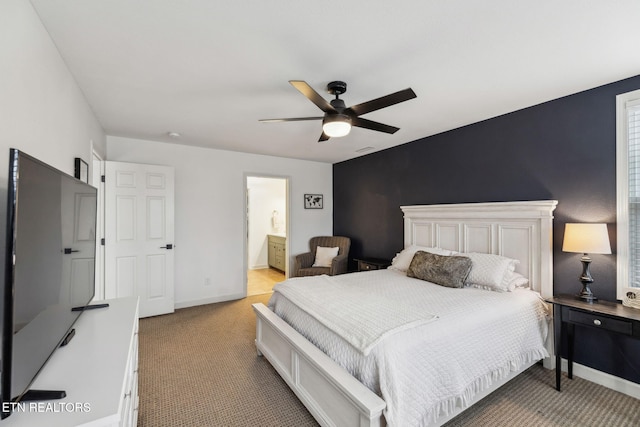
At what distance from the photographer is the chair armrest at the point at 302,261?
504 centimetres

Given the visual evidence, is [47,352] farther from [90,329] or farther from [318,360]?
[318,360]

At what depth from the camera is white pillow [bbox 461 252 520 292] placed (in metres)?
2.60

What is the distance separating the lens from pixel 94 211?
1815 mm

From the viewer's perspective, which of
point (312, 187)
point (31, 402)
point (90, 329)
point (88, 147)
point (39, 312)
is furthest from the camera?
point (312, 187)

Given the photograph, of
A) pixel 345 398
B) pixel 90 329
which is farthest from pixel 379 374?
pixel 90 329

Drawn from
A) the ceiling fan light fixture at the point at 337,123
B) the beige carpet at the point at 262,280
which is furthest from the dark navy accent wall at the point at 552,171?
the beige carpet at the point at 262,280

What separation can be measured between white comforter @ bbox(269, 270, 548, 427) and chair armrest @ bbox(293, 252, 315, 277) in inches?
93.3

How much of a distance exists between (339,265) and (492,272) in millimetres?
2478

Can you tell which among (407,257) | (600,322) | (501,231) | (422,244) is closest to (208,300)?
(407,257)

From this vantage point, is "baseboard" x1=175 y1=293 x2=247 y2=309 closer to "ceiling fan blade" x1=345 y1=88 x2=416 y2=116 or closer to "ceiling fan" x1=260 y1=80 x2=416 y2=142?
"ceiling fan" x1=260 y1=80 x2=416 y2=142

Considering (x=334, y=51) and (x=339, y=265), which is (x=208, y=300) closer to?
(x=339, y=265)

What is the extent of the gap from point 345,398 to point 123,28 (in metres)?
2.43

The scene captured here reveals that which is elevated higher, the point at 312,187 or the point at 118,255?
the point at 312,187

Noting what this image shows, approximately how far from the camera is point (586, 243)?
2195mm
